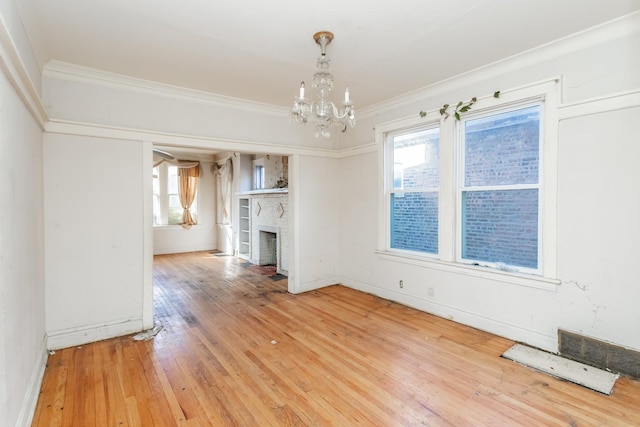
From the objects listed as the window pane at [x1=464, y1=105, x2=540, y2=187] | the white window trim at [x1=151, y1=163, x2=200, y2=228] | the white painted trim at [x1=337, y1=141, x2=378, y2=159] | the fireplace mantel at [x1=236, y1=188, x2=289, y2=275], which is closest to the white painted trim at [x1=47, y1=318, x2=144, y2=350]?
the fireplace mantel at [x1=236, y1=188, x2=289, y2=275]

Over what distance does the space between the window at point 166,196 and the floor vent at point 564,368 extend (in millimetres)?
8046

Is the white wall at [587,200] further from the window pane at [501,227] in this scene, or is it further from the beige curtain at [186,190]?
the beige curtain at [186,190]

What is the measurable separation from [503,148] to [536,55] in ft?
2.77

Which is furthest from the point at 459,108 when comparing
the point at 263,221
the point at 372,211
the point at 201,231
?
the point at 201,231

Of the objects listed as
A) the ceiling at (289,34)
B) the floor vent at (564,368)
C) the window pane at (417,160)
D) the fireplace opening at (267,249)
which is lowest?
the floor vent at (564,368)

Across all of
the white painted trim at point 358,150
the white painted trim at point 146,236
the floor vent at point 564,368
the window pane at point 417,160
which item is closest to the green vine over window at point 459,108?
the window pane at point 417,160

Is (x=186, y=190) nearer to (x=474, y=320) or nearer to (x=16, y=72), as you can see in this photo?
(x=16, y=72)

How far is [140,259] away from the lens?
11.0ft

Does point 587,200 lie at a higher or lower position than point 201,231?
higher

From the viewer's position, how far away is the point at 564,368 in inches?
98.6

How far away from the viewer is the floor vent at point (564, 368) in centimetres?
230

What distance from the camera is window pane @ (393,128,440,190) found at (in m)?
3.79

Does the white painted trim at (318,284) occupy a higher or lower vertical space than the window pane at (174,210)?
lower

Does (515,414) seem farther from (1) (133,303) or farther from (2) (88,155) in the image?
(2) (88,155)
